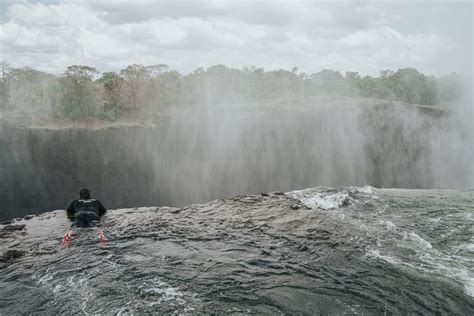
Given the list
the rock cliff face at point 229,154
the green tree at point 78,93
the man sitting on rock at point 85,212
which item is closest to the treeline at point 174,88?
the green tree at point 78,93

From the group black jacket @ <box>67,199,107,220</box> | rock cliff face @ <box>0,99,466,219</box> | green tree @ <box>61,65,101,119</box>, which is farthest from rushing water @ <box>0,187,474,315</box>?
green tree @ <box>61,65,101,119</box>

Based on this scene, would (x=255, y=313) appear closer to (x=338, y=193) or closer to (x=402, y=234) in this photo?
(x=402, y=234)

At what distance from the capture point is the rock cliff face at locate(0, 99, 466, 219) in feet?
71.6

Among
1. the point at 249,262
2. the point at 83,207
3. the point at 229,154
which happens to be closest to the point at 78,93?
the point at 229,154

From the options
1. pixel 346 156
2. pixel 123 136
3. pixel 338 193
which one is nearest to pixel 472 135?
pixel 346 156

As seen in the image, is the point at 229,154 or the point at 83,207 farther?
the point at 229,154

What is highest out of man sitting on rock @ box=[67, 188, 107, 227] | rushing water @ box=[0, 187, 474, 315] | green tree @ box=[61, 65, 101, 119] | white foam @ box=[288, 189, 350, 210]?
green tree @ box=[61, 65, 101, 119]

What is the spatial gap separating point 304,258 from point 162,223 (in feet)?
13.9

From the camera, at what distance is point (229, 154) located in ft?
81.7

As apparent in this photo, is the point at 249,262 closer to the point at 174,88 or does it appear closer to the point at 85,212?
the point at 85,212

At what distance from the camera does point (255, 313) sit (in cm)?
608

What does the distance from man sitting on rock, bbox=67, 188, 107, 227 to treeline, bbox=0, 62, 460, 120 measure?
51.5 feet

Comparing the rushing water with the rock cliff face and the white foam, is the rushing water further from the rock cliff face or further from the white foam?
the rock cliff face

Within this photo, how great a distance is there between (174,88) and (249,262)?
79.0 feet
